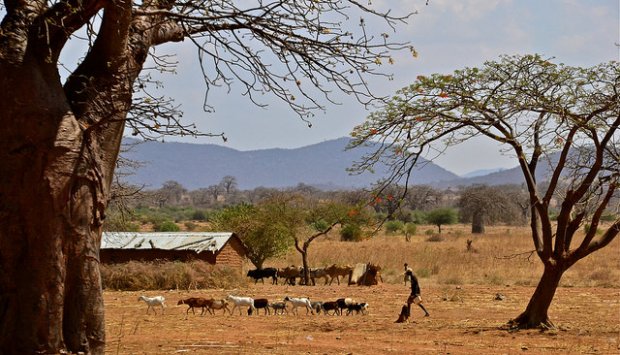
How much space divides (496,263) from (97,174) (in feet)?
100

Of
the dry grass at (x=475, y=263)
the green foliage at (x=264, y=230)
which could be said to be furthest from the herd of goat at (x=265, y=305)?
the green foliage at (x=264, y=230)

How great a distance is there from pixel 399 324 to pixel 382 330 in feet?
4.01

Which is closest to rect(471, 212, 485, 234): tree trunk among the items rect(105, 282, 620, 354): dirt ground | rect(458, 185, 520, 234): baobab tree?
rect(458, 185, 520, 234): baobab tree

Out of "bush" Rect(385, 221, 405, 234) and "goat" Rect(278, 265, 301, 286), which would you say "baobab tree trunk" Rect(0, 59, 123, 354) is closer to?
"goat" Rect(278, 265, 301, 286)

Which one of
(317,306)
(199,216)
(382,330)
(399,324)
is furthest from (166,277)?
(199,216)

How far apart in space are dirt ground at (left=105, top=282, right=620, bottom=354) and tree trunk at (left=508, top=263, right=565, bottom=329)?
0.35 metres

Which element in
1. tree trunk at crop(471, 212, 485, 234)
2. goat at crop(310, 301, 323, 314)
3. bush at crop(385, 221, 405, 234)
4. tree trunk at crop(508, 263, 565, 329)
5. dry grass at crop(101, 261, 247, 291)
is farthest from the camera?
tree trunk at crop(471, 212, 485, 234)

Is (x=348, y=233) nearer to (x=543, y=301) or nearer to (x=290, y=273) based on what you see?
(x=290, y=273)

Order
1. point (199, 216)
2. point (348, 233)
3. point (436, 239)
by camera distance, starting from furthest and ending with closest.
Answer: point (199, 216) < point (436, 239) < point (348, 233)

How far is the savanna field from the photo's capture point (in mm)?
11227

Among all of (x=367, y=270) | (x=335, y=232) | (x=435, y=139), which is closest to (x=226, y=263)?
(x=367, y=270)

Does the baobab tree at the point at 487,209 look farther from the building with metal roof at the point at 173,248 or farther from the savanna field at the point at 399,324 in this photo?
the building with metal roof at the point at 173,248

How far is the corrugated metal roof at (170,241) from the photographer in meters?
29.1

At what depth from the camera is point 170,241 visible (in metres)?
30.2
